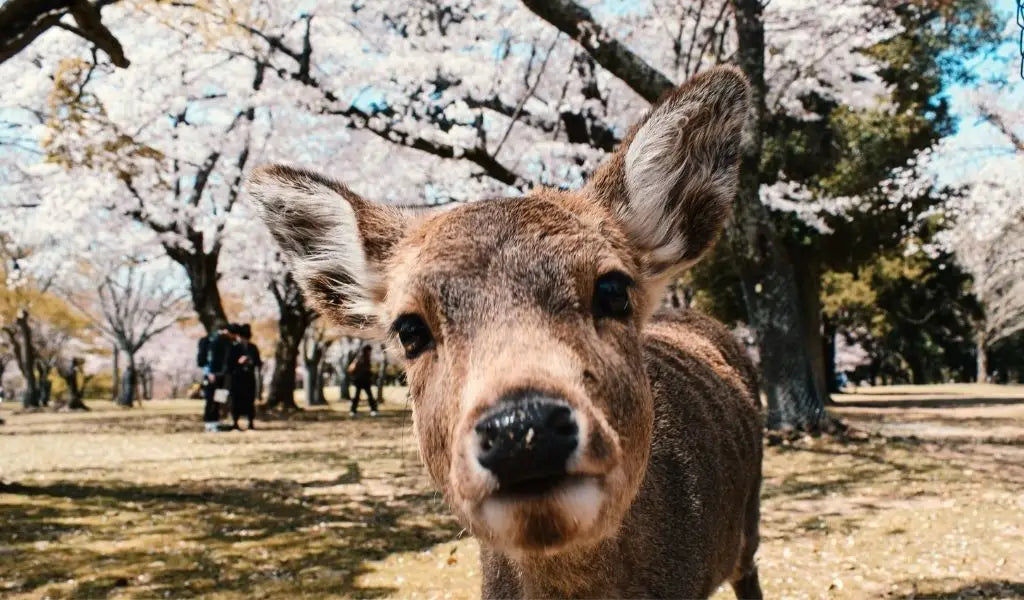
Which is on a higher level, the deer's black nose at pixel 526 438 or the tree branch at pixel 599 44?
the tree branch at pixel 599 44

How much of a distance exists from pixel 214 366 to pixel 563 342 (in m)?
15.7

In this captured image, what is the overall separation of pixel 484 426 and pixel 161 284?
145ft

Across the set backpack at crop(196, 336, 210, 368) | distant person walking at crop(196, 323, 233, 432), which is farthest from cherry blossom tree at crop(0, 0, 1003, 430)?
distant person walking at crop(196, 323, 233, 432)

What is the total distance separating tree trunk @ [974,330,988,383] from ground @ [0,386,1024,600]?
30.3 meters

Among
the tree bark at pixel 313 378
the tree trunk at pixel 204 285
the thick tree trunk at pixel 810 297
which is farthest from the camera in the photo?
the tree bark at pixel 313 378

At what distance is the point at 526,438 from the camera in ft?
6.28

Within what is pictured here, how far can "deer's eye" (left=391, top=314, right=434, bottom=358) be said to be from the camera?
8.69 feet

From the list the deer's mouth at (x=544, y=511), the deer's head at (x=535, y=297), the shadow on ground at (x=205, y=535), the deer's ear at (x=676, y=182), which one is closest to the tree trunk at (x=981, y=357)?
the shadow on ground at (x=205, y=535)

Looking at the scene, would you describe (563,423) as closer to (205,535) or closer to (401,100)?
(205,535)

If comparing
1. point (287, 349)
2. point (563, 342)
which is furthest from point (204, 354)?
point (563, 342)

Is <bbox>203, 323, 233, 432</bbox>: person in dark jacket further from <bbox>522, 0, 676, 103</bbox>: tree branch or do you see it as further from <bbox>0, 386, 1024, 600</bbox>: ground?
<bbox>522, 0, 676, 103</bbox>: tree branch

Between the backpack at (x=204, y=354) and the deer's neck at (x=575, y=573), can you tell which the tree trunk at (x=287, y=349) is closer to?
the backpack at (x=204, y=354)

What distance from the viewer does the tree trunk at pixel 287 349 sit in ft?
89.1

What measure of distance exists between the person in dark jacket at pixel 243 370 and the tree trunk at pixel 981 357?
36.7 m
